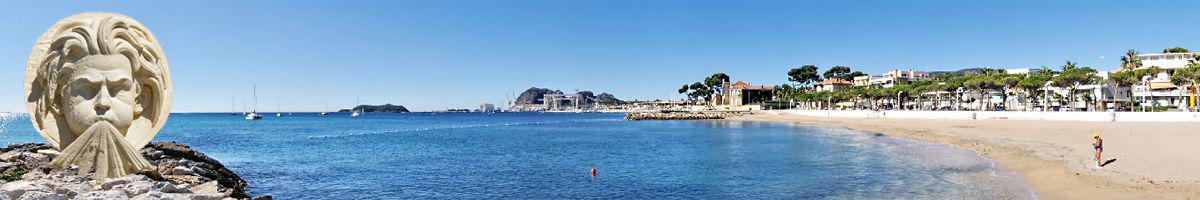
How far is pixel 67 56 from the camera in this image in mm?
14781

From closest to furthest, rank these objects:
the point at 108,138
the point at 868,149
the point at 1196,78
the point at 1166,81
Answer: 1. the point at 108,138
2. the point at 868,149
3. the point at 1196,78
4. the point at 1166,81

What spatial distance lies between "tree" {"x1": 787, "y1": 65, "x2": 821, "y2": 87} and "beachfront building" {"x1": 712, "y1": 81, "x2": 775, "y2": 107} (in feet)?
25.6

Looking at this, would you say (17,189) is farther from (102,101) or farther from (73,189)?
(102,101)

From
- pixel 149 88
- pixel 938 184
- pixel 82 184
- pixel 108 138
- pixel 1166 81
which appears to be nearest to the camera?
pixel 82 184

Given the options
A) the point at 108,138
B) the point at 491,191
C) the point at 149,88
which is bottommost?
the point at 491,191

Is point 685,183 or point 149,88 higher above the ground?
point 149,88

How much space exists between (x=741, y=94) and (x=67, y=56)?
181 metres

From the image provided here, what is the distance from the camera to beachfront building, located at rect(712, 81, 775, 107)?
18850 cm

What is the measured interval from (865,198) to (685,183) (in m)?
6.10

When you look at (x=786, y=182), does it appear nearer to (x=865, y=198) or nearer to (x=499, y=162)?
(x=865, y=198)

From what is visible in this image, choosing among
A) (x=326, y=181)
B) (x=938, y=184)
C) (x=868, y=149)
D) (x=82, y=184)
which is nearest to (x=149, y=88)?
(x=82, y=184)

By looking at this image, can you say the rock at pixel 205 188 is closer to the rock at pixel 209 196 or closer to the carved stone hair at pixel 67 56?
the rock at pixel 209 196

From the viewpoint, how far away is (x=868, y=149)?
34562mm

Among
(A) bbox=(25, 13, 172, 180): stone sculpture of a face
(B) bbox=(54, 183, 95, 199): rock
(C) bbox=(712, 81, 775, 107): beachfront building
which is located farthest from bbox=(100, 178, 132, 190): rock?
(C) bbox=(712, 81, 775, 107): beachfront building
